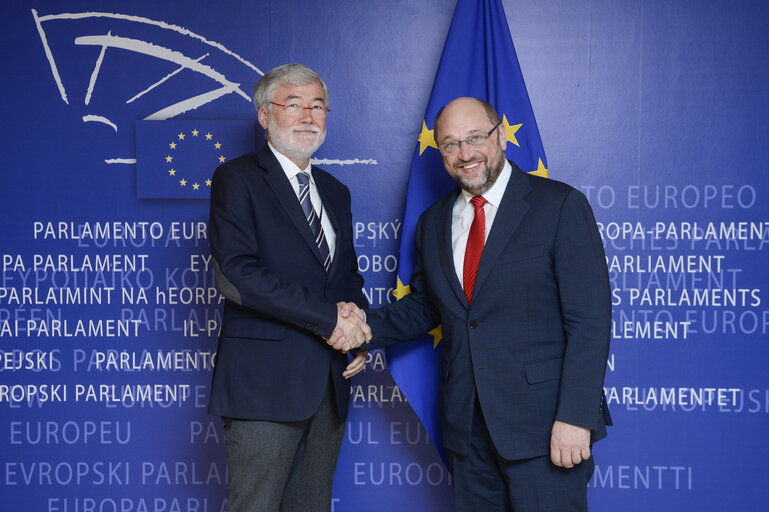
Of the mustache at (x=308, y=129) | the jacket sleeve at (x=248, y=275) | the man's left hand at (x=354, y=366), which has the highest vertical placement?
the mustache at (x=308, y=129)

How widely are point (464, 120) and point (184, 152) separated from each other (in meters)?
1.32

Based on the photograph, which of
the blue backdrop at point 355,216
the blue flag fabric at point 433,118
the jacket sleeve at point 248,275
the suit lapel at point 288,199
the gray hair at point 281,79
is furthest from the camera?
the blue backdrop at point 355,216

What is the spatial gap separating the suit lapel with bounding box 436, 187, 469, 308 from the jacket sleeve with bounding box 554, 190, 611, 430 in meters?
0.30

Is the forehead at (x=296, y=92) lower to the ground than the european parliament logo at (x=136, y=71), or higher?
lower

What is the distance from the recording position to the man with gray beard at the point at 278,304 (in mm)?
1839

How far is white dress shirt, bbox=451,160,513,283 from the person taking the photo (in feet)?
6.28

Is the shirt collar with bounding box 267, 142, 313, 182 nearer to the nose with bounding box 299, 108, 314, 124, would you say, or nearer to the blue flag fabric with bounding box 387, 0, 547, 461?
the nose with bounding box 299, 108, 314, 124

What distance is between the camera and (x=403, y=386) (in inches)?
91.4

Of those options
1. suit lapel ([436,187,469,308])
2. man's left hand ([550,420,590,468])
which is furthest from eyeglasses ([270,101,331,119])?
man's left hand ([550,420,590,468])

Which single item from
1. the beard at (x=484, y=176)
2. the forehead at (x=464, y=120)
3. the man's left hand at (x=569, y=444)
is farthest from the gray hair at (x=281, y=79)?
the man's left hand at (x=569, y=444)

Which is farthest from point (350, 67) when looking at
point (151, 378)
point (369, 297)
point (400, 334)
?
point (151, 378)

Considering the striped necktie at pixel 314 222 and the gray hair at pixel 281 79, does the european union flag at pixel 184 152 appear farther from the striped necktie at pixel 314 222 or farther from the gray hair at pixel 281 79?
the striped necktie at pixel 314 222

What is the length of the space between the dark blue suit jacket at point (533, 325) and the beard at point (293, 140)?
0.62 meters

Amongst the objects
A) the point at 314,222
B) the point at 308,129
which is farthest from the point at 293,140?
the point at 314,222
